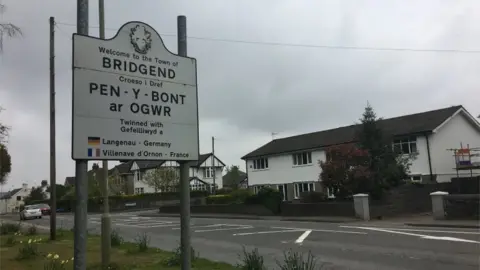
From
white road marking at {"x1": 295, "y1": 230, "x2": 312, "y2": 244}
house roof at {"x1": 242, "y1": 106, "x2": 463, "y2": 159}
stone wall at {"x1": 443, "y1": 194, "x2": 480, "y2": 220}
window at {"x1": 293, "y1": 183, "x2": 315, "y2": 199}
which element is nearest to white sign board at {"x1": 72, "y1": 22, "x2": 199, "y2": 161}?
white road marking at {"x1": 295, "y1": 230, "x2": 312, "y2": 244}

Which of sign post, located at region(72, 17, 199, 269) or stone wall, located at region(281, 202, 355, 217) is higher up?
sign post, located at region(72, 17, 199, 269)

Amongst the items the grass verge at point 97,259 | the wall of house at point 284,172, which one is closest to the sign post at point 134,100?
the grass verge at point 97,259

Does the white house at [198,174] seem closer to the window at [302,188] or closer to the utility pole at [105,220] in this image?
the window at [302,188]

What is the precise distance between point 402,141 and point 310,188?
10787 mm

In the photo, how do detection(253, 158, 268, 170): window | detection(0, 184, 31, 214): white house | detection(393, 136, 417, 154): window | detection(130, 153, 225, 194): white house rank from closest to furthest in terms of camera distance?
detection(393, 136, 417, 154): window
detection(253, 158, 268, 170): window
detection(130, 153, 225, 194): white house
detection(0, 184, 31, 214): white house

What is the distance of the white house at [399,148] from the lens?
112ft

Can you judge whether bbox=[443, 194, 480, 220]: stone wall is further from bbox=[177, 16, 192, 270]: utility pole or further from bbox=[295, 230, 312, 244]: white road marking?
bbox=[177, 16, 192, 270]: utility pole

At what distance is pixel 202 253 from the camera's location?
13.0m

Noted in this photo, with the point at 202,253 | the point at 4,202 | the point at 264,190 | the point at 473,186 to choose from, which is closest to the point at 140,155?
the point at 202,253

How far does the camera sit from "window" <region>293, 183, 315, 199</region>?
43250 mm

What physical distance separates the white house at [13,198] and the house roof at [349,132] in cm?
9095

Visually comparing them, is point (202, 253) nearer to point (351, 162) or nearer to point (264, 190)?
point (351, 162)

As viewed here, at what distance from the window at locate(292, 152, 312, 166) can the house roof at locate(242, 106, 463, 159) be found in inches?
25.8

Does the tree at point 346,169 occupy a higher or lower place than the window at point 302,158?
lower
